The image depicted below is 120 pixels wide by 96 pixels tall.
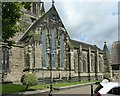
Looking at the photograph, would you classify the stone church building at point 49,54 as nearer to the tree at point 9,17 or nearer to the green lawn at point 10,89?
the green lawn at point 10,89

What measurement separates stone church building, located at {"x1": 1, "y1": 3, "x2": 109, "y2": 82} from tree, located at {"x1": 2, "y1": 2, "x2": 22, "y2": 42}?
1664 cm

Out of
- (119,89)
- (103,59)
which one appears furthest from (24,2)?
(103,59)

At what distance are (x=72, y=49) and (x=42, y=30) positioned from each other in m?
10.2

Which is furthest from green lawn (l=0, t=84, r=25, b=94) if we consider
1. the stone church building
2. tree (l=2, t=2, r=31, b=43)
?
tree (l=2, t=2, r=31, b=43)

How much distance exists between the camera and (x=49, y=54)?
1836 inches

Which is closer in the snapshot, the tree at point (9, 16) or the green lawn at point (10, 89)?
the tree at point (9, 16)

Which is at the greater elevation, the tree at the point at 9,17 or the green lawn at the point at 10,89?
the tree at the point at 9,17

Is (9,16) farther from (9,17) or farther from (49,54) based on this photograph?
(49,54)

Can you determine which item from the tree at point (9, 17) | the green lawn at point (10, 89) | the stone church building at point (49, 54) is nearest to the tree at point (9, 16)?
the tree at point (9, 17)

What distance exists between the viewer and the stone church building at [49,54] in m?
41.1

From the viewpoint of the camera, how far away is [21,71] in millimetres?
41094

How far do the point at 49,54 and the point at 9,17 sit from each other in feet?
91.8

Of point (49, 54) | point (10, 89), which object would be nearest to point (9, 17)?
point (10, 89)

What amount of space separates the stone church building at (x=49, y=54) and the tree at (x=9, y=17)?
16.6 metres
